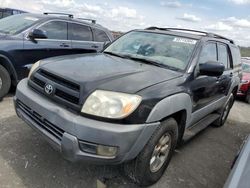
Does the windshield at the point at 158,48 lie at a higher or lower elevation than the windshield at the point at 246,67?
higher

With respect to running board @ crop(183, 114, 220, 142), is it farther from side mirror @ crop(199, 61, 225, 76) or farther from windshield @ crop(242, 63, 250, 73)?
windshield @ crop(242, 63, 250, 73)

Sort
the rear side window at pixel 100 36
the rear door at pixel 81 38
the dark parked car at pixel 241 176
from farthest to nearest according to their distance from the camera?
1. the rear side window at pixel 100 36
2. the rear door at pixel 81 38
3. the dark parked car at pixel 241 176

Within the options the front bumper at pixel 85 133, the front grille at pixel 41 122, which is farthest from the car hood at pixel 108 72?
the front grille at pixel 41 122

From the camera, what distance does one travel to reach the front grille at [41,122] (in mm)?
2908

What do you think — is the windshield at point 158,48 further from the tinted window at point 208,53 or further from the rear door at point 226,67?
the rear door at point 226,67

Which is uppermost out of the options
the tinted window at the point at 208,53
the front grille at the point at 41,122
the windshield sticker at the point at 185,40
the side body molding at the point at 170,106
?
the windshield sticker at the point at 185,40

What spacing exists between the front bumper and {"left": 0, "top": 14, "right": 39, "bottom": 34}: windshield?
3345mm

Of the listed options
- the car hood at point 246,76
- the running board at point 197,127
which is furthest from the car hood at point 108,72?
the car hood at point 246,76

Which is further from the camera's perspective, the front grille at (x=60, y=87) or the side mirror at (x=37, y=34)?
the side mirror at (x=37, y=34)

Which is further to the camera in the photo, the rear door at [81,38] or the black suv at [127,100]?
the rear door at [81,38]

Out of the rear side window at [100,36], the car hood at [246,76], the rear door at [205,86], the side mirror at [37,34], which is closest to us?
the rear door at [205,86]

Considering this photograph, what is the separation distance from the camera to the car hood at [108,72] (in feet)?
9.67

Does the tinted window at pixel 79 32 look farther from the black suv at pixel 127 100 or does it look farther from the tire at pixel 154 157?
the tire at pixel 154 157

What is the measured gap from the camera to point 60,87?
10.1 ft
